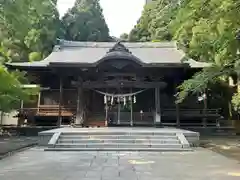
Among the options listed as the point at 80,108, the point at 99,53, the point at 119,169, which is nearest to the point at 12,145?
the point at 80,108

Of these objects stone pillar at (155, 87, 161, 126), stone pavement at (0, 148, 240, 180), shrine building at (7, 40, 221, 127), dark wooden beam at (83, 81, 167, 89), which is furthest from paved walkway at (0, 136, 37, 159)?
stone pillar at (155, 87, 161, 126)

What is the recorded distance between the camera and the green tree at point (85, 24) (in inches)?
1720

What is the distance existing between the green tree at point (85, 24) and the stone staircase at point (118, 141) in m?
31.0

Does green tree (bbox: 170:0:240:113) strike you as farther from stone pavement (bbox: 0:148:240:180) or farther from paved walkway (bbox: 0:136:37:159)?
paved walkway (bbox: 0:136:37:159)

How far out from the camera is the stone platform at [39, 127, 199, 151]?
478 inches

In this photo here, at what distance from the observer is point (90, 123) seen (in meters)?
20.0

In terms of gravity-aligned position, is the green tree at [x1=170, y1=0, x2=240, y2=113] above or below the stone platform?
above

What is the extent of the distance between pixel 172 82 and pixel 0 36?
16291 millimetres

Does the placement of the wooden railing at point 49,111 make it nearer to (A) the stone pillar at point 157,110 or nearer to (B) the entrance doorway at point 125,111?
(B) the entrance doorway at point 125,111

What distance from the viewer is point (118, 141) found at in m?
13.1

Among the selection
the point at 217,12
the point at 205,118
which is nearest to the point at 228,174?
the point at 217,12

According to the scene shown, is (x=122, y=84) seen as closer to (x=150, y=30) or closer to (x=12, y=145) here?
(x=12, y=145)

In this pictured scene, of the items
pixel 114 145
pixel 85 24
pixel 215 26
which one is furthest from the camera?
pixel 85 24

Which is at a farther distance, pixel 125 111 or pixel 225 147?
pixel 125 111
